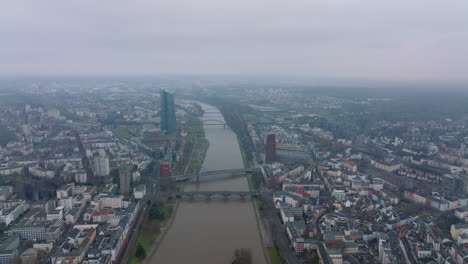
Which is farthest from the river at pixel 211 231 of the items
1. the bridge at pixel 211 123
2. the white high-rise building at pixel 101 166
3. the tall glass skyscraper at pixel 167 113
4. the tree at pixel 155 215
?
the bridge at pixel 211 123

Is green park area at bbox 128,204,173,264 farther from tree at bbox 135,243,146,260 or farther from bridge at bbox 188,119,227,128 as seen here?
bridge at bbox 188,119,227,128

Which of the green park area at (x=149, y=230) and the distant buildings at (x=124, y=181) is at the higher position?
the distant buildings at (x=124, y=181)

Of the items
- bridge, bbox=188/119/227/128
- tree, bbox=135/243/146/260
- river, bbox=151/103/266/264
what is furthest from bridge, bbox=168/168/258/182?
bridge, bbox=188/119/227/128

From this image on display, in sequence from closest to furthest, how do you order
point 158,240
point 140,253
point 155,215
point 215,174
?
point 140,253, point 158,240, point 155,215, point 215,174

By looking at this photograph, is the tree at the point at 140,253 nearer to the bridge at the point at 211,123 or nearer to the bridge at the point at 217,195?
the bridge at the point at 217,195

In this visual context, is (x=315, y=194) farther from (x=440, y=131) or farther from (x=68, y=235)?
(x=440, y=131)

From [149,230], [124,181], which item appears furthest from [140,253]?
[124,181]

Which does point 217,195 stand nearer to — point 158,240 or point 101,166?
point 158,240
